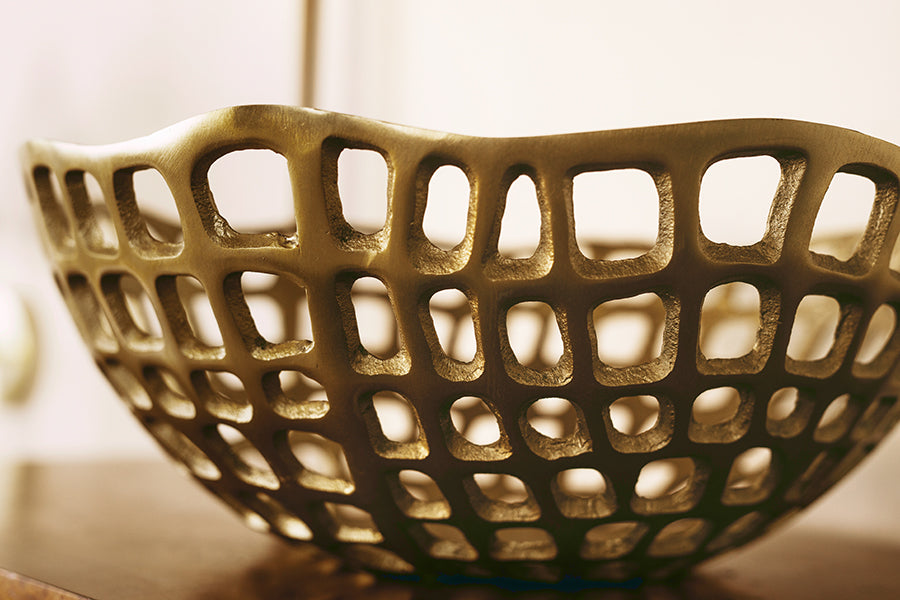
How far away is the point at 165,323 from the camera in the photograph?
0.21 metres

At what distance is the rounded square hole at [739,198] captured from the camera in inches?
20.0

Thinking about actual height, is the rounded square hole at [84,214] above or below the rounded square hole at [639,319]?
above

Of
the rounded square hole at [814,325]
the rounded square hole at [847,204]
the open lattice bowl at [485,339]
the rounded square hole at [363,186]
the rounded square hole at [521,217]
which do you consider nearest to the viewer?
the open lattice bowl at [485,339]

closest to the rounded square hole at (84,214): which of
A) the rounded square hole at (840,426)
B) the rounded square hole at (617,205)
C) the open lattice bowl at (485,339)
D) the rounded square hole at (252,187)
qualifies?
the open lattice bowl at (485,339)

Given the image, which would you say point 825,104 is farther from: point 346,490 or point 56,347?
point 56,347

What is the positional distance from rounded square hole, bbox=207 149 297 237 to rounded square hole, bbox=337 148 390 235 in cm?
7

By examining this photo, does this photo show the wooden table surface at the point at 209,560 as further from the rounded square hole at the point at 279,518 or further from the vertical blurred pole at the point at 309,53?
the vertical blurred pole at the point at 309,53

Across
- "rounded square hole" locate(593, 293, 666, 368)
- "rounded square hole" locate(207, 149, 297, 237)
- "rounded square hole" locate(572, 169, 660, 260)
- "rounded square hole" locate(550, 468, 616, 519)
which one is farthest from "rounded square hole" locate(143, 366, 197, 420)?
"rounded square hole" locate(207, 149, 297, 237)

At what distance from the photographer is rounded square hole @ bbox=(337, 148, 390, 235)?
71 centimetres

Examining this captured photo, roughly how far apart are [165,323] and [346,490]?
74 mm

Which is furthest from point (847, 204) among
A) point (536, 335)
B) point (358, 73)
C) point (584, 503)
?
point (358, 73)

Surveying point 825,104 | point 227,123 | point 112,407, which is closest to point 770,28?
point 825,104

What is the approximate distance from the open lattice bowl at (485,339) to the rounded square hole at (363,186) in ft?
1.51

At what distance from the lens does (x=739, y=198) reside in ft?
1.69
